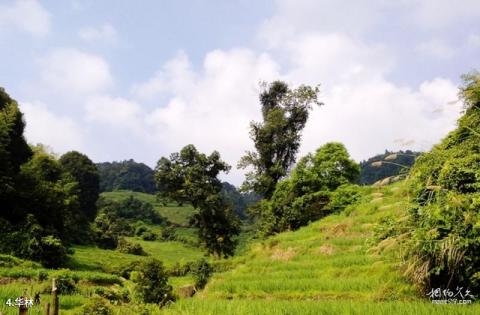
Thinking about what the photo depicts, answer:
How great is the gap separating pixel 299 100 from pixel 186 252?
37241 mm

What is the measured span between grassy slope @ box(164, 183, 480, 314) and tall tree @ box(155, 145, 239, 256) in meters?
13.3

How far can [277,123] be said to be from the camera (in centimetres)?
4006

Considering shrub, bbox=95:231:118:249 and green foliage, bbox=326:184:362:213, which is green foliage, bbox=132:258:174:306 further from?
shrub, bbox=95:231:118:249

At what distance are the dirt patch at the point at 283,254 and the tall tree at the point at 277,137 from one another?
16269 millimetres

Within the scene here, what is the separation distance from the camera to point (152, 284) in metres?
16.6

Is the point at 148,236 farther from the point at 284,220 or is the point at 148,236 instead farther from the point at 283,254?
the point at 283,254

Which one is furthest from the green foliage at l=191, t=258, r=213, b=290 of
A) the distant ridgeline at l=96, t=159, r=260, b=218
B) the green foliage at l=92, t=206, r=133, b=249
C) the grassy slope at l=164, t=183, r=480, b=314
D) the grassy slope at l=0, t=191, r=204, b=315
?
the distant ridgeline at l=96, t=159, r=260, b=218

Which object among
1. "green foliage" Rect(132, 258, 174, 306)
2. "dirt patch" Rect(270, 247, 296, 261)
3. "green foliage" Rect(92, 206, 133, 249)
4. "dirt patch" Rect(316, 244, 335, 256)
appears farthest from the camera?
"green foliage" Rect(92, 206, 133, 249)

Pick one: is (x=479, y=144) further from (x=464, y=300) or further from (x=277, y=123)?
(x=277, y=123)

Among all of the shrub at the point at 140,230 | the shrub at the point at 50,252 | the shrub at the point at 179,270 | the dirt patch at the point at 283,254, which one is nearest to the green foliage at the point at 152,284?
the dirt patch at the point at 283,254

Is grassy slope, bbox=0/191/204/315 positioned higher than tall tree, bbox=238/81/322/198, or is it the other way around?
tall tree, bbox=238/81/322/198

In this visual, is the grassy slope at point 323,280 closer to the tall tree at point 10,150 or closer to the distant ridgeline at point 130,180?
the tall tree at point 10,150

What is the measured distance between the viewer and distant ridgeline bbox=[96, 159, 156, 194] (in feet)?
509

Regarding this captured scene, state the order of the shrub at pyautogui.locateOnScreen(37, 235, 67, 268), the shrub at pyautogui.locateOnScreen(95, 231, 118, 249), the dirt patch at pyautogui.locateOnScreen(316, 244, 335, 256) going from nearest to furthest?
the dirt patch at pyautogui.locateOnScreen(316, 244, 335, 256) < the shrub at pyautogui.locateOnScreen(37, 235, 67, 268) < the shrub at pyautogui.locateOnScreen(95, 231, 118, 249)
